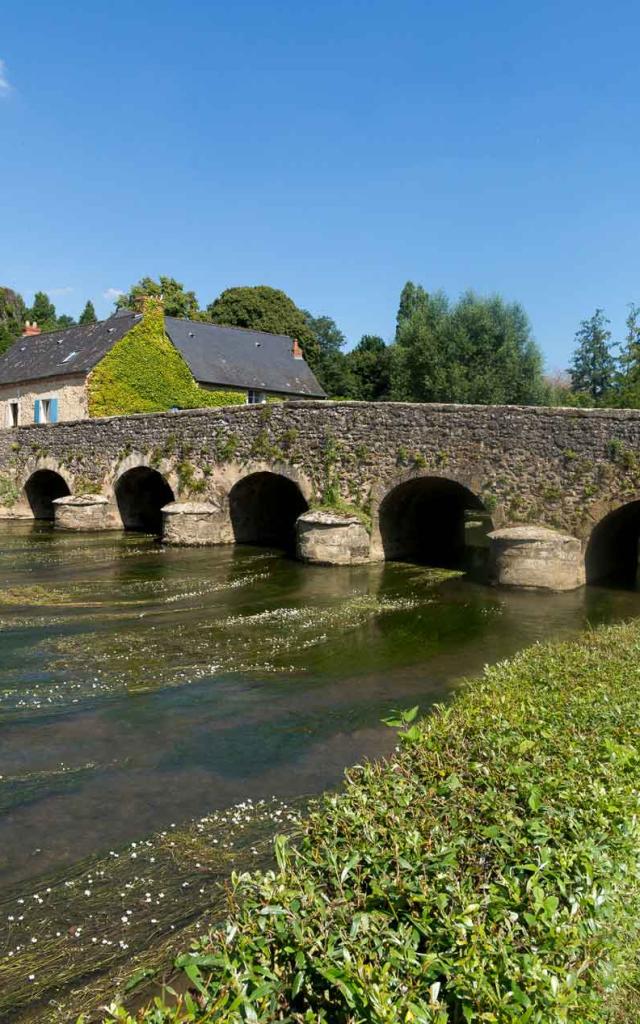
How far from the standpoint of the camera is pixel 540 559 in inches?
563

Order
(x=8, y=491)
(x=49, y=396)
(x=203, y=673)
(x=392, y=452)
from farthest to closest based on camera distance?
(x=49, y=396)
(x=8, y=491)
(x=392, y=452)
(x=203, y=673)

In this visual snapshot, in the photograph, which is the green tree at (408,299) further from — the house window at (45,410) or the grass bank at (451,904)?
the grass bank at (451,904)

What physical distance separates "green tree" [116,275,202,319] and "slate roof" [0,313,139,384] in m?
19.2

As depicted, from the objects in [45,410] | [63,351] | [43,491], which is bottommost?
[43,491]

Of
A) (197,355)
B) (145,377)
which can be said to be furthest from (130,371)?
(197,355)

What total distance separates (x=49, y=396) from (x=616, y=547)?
23345 mm

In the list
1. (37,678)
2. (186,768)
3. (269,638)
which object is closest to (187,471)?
(269,638)

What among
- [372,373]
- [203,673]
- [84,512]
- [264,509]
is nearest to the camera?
[203,673]

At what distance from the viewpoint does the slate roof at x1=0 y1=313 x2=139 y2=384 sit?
29969 mm

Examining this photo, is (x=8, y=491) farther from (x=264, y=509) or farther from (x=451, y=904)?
(x=451, y=904)

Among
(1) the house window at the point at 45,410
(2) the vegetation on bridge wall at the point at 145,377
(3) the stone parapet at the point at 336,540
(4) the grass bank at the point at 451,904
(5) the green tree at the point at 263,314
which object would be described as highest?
(5) the green tree at the point at 263,314

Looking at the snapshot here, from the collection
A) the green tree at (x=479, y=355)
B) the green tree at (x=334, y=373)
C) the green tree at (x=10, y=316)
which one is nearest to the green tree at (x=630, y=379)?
the green tree at (x=479, y=355)

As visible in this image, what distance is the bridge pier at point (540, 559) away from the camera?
561 inches

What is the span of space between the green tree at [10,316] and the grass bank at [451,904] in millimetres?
58860
